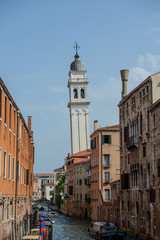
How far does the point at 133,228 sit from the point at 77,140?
63133 millimetres

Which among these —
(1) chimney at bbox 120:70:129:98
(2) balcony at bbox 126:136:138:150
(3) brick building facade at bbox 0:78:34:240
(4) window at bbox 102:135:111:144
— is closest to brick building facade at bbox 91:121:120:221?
(4) window at bbox 102:135:111:144

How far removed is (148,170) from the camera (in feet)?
121

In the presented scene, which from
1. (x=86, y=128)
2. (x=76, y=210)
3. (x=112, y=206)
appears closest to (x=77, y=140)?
(x=86, y=128)

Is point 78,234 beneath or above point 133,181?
beneath

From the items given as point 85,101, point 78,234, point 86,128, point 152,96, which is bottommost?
point 78,234

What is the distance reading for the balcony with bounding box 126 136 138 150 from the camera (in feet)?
131

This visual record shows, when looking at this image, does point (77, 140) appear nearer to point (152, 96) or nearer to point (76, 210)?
point (76, 210)

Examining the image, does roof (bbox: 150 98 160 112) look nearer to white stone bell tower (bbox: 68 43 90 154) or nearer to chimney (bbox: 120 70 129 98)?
chimney (bbox: 120 70 129 98)

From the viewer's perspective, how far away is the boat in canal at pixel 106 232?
125ft

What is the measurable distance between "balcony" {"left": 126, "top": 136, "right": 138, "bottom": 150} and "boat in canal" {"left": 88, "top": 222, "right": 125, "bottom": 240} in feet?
24.2

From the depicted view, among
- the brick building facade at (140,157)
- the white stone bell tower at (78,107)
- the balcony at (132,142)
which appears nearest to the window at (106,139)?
the brick building facade at (140,157)

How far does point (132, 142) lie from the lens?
134 ft

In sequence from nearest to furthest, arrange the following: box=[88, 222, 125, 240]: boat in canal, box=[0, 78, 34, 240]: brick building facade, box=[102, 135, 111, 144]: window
Answer: box=[0, 78, 34, 240]: brick building facade, box=[88, 222, 125, 240]: boat in canal, box=[102, 135, 111, 144]: window

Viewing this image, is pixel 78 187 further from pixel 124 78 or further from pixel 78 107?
pixel 124 78
